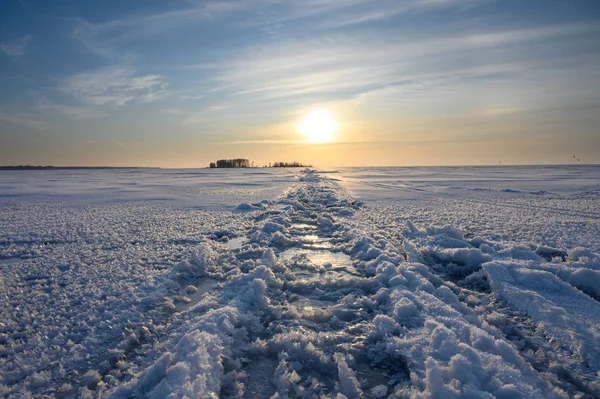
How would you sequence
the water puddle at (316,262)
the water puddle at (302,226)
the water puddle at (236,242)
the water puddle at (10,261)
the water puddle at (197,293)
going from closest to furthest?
1. the water puddle at (197,293)
2. the water puddle at (316,262)
3. the water puddle at (10,261)
4. the water puddle at (236,242)
5. the water puddle at (302,226)

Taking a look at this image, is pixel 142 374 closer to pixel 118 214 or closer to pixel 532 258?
pixel 532 258

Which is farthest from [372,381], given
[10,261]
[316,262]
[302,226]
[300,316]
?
[302,226]

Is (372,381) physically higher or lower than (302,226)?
lower

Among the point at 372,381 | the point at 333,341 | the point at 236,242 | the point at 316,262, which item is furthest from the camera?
the point at 236,242

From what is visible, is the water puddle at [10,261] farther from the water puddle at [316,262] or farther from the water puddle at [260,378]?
the water puddle at [260,378]

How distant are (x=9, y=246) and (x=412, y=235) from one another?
7512mm

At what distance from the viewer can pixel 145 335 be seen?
301cm

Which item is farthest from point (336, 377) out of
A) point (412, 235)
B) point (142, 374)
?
point (412, 235)

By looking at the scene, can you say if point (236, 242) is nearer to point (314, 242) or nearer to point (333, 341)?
point (314, 242)

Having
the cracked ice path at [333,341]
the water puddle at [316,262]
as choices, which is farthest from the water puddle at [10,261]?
the water puddle at [316,262]

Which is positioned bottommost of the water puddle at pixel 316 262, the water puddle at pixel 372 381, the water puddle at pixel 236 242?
the water puddle at pixel 372 381

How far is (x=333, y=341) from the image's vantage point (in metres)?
2.93

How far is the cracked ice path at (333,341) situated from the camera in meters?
2.28

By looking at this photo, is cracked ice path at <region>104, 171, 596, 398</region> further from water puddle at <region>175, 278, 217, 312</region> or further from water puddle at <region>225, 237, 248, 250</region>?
water puddle at <region>225, 237, 248, 250</region>
